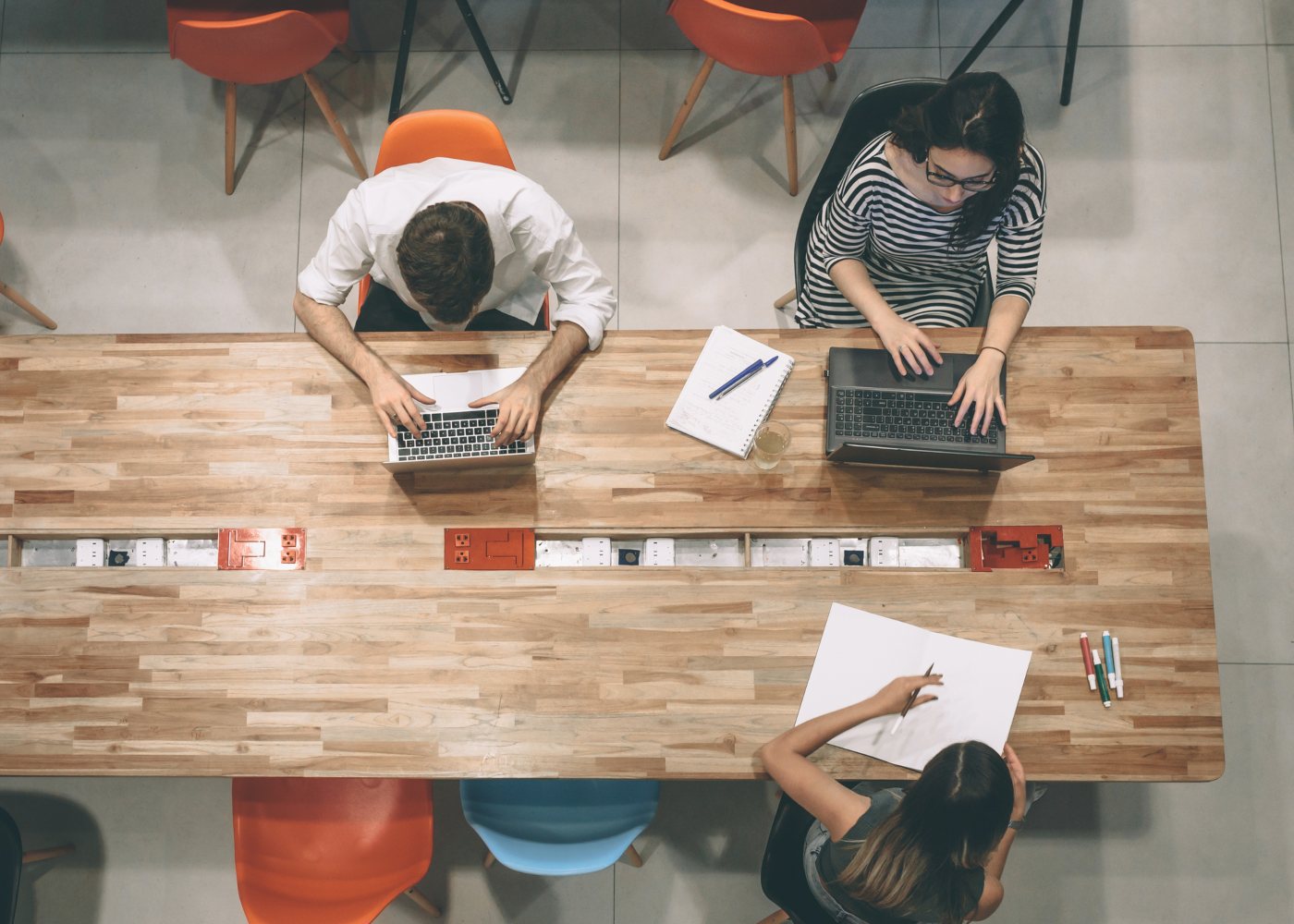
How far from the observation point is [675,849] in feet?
8.84

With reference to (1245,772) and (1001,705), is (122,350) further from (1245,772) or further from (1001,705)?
(1245,772)

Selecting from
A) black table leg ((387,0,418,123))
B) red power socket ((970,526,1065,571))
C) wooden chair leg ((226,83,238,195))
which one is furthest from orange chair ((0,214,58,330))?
red power socket ((970,526,1065,571))

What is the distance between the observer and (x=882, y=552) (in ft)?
6.54

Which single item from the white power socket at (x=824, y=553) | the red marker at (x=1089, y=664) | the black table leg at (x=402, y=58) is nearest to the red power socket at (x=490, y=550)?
the white power socket at (x=824, y=553)

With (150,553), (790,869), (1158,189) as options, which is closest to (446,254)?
(150,553)

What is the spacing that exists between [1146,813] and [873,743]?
1495mm

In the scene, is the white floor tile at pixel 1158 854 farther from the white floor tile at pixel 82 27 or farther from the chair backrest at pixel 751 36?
the white floor tile at pixel 82 27

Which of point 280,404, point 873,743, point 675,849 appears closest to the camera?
point 873,743

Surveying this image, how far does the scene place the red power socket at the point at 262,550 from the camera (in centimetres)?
195

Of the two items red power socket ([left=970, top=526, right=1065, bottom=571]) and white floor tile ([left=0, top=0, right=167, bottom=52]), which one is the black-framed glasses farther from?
white floor tile ([left=0, top=0, right=167, bottom=52])

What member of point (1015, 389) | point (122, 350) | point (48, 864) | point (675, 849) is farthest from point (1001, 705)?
point (48, 864)

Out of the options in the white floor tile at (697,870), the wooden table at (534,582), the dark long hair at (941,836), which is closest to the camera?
the dark long hair at (941,836)

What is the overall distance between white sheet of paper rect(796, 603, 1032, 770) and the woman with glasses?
52cm

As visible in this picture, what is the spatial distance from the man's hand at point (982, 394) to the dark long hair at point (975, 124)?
38 centimetres
